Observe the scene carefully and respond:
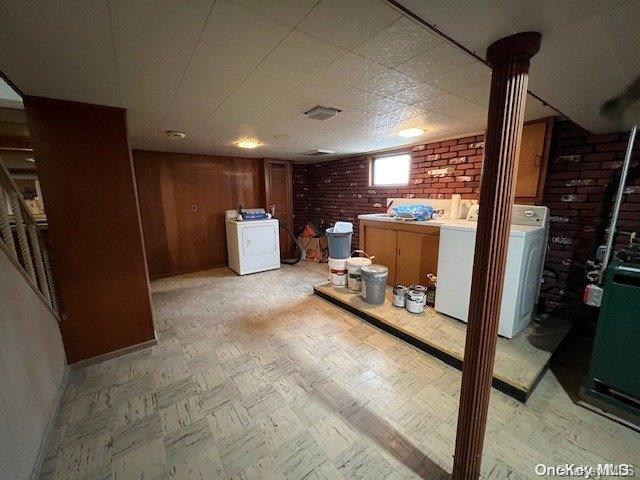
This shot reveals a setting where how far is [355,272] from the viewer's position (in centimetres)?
333

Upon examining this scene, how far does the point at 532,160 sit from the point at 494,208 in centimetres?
231

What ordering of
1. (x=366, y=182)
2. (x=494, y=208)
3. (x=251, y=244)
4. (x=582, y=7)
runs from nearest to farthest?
(x=582, y=7) < (x=494, y=208) < (x=251, y=244) < (x=366, y=182)

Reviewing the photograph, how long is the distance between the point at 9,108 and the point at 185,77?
1999 millimetres

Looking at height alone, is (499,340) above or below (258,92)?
below

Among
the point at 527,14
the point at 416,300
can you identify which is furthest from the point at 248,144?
the point at 527,14

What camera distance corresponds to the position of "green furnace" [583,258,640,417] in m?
1.52

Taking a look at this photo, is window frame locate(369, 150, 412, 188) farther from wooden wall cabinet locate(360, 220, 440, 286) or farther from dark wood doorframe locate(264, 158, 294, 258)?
dark wood doorframe locate(264, 158, 294, 258)

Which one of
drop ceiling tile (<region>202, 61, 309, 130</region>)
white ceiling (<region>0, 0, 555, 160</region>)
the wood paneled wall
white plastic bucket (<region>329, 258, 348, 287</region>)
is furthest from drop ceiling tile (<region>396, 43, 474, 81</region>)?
the wood paneled wall

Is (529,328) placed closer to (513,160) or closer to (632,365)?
(632,365)

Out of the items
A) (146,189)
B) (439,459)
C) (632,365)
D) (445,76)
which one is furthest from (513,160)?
(146,189)

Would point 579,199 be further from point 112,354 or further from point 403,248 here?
point 112,354

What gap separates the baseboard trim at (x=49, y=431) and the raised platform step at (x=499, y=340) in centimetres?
249

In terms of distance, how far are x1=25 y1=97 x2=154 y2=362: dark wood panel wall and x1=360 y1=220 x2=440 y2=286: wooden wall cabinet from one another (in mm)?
2697

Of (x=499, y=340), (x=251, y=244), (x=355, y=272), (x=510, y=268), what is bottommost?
(x=499, y=340)
